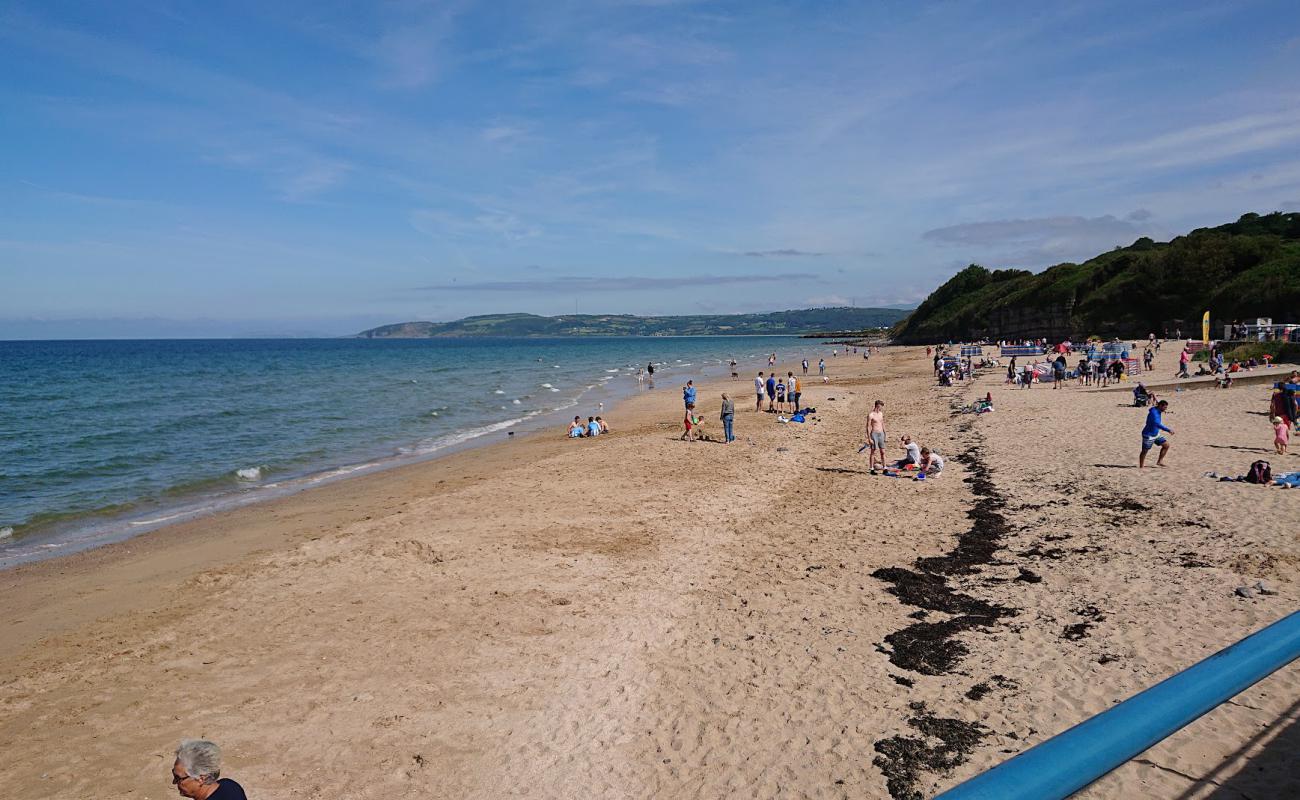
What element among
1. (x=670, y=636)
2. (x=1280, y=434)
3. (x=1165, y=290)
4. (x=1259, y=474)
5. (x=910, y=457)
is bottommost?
(x=670, y=636)

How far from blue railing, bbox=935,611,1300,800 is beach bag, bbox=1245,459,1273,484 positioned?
13768 millimetres

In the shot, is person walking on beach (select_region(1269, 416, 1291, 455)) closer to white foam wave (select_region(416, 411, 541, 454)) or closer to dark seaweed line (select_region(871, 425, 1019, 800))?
dark seaweed line (select_region(871, 425, 1019, 800))

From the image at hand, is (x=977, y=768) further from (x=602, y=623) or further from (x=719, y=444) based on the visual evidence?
(x=719, y=444)

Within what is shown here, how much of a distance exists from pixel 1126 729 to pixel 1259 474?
1437 cm

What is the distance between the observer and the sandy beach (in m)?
6.24

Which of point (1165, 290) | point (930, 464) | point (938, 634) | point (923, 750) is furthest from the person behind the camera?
point (1165, 290)

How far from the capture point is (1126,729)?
120 cm

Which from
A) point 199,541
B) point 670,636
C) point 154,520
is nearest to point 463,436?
point 154,520

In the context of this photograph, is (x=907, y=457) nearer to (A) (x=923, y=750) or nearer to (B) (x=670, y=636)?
(B) (x=670, y=636)

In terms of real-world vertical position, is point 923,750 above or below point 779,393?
below

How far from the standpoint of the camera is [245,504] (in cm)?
1741

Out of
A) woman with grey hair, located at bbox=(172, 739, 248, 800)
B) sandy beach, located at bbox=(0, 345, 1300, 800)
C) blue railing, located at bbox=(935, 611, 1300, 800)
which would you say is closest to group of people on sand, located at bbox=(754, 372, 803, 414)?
sandy beach, located at bbox=(0, 345, 1300, 800)

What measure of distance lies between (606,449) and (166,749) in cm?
1519

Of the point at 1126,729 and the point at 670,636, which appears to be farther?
the point at 670,636
